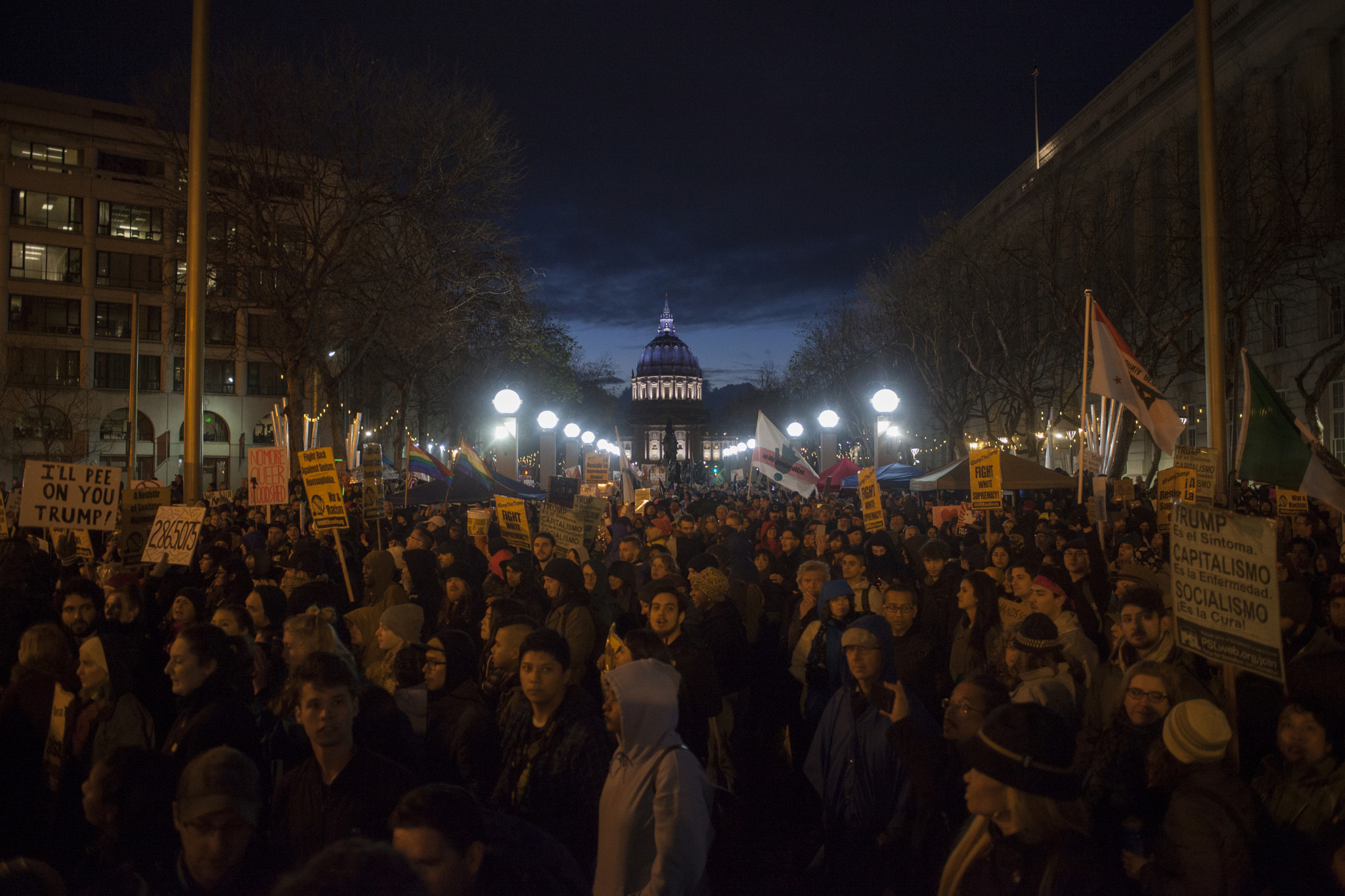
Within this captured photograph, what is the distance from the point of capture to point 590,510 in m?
11.6

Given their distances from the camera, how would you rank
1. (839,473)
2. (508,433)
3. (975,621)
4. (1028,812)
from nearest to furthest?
(1028,812), (975,621), (508,433), (839,473)

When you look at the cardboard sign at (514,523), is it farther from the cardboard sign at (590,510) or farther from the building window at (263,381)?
the building window at (263,381)

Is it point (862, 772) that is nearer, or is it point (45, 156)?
point (862, 772)

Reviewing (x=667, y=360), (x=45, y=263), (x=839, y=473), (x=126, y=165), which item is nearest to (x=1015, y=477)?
(x=839, y=473)

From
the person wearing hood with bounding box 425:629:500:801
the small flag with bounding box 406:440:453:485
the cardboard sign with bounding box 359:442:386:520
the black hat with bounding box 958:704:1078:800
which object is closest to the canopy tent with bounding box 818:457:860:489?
the small flag with bounding box 406:440:453:485

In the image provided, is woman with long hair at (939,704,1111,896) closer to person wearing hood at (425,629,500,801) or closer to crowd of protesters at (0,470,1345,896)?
crowd of protesters at (0,470,1345,896)

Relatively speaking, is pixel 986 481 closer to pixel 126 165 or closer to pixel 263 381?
pixel 263 381

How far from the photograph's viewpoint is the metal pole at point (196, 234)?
891 cm

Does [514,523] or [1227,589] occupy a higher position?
[1227,589]

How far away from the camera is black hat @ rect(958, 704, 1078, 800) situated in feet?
8.82

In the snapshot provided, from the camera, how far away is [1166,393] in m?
37.0

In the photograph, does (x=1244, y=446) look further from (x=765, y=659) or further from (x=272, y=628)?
(x=272, y=628)

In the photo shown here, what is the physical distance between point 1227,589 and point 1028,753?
2.03 meters

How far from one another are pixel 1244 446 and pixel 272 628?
8.68 m
